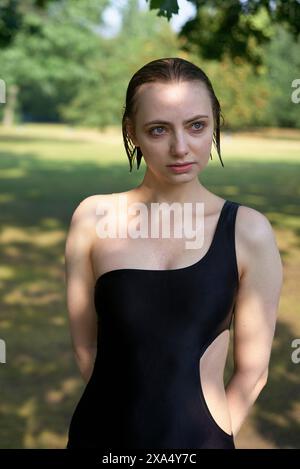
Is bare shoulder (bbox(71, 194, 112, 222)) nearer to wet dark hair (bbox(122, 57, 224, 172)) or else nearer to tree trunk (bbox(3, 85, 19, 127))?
wet dark hair (bbox(122, 57, 224, 172))

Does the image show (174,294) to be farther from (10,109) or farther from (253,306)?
(10,109)

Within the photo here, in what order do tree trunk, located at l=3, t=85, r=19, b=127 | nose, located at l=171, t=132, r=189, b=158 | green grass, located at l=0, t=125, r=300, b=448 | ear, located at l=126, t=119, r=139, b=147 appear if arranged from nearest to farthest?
nose, located at l=171, t=132, r=189, b=158 → ear, located at l=126, t=119, r=139, b=147 → green grass, located at l=0, t=125, r=300, b=448 → tree trunk, located at l=3, t=85, r=19, b=127

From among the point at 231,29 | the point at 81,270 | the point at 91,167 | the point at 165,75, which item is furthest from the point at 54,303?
the point at 91,167

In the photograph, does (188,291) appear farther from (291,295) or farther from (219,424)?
(291,295)

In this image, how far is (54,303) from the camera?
27.1 feet

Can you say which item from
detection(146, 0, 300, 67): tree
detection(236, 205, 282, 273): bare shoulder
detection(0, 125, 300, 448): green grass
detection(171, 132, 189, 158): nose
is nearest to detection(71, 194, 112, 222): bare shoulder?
detection(171, 132, 189, 158): nose

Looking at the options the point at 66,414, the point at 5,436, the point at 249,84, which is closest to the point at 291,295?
the point at 66,414

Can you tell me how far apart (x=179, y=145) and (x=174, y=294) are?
364 millimetres

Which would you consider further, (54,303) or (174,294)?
(54,303)

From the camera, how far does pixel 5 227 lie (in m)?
13.4

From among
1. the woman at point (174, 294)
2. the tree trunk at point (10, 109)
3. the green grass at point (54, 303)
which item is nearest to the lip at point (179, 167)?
the woman at point (174, 294)

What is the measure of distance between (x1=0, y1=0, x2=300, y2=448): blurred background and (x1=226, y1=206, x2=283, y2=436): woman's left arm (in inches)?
14.6

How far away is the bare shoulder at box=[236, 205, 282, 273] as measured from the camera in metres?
1.73
